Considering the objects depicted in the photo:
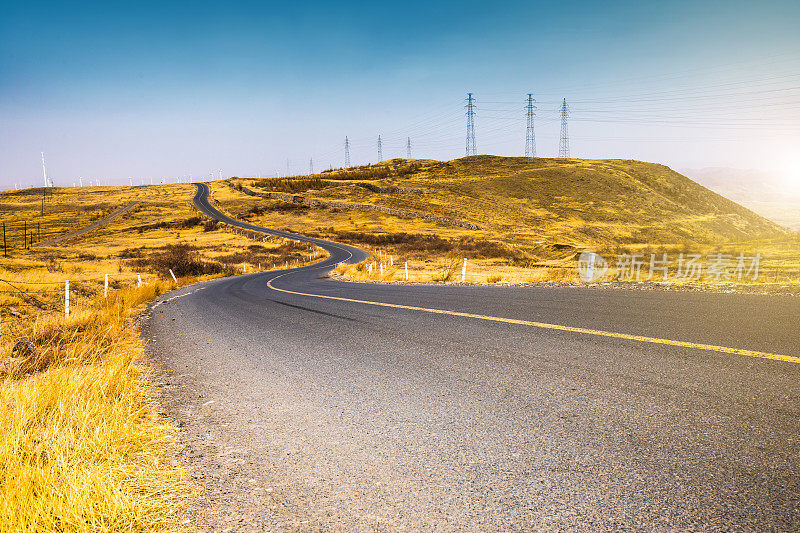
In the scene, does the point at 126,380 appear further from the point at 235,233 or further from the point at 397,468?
the point at 235,233

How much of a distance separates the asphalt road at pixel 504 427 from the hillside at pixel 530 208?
42749mm

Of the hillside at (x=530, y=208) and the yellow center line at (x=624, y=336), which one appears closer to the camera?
the yellow center line at (x=624, y=336)

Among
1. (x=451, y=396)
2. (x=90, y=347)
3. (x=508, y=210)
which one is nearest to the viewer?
(x=451, y=396)

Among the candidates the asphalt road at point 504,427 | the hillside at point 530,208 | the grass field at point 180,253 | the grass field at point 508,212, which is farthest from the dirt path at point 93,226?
the asphalt road at point 504,427

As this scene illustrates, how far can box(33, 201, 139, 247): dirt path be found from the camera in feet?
241

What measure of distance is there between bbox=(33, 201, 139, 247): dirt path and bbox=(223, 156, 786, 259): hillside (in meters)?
25.4

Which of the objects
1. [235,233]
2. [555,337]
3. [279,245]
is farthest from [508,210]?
[555,337]

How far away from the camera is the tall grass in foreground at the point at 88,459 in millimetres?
2428

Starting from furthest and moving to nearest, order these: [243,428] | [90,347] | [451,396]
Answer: [90,347] < [451,396] < [243,428]

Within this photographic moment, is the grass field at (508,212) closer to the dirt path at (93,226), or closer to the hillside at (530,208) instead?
the hillside at (530,208)

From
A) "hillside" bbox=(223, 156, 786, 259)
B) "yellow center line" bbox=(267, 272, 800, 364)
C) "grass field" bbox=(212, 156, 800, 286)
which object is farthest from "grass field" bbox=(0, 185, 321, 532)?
"hillside" bbox=(223, 156, 786, 259)

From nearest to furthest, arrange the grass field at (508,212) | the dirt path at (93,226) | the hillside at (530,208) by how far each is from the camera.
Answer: the grass field at (508,212), the hillside at (530,208), the dirt path at (93,226)

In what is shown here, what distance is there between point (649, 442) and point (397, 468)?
1.72m

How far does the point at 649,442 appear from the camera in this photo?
3.08 meters
